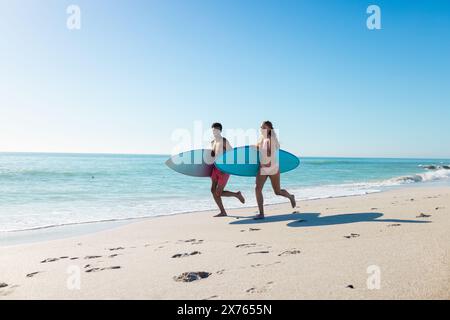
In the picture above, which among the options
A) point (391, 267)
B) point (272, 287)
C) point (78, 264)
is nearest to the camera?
point (272, 287)

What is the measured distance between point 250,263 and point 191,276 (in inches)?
25.0

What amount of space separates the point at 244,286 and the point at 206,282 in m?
0.35

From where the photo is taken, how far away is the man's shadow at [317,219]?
18.9 feet

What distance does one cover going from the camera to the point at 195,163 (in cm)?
875

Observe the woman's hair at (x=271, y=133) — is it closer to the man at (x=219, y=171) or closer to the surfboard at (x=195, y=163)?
the man at (x=219, y=171)

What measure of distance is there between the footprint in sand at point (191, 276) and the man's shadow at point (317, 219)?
113 inches

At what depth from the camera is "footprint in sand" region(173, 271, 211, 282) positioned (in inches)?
121

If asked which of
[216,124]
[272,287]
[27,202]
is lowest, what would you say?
[27,202]

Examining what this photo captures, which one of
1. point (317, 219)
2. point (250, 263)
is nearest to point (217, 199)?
point (317, 219)

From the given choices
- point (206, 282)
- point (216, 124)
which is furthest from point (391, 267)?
point (216, 124)

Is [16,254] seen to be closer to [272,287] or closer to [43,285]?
[43,285]

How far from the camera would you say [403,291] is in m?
2.46

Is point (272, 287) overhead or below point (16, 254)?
overhead

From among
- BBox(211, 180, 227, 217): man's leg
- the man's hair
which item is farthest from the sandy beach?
the man's hair
